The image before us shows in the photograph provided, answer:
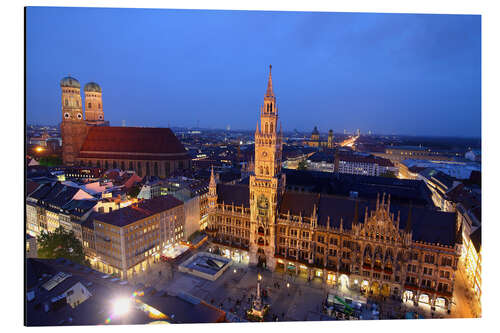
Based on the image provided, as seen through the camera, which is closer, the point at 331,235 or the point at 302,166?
the point at 331,235

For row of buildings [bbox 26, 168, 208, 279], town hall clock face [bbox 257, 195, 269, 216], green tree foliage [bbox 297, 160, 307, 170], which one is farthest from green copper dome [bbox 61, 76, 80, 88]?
green tree foliage [bbox 297, 160, 307, 170]

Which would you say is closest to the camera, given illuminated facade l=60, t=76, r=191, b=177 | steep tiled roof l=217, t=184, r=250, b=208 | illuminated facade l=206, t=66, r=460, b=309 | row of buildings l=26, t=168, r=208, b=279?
illuminated facade l=206, t=66, r=460, b=309

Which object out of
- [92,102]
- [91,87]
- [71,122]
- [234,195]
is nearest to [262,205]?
[234,195]

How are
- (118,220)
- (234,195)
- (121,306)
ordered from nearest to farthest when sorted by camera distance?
1. (121,306)
2. (118,220)
3. (234,195)

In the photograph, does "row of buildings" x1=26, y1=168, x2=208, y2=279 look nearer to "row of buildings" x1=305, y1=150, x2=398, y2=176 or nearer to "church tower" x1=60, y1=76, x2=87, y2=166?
"church tower" x1=60, y1=76, x2=87, y2=166

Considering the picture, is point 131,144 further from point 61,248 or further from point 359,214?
point 359,214

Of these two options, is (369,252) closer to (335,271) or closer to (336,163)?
(335,271)

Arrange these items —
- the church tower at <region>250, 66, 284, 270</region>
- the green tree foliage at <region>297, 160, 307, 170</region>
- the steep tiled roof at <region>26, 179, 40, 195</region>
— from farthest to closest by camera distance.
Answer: the green tree foliage at <region>297, 160, 307, 170</region>
the steep tiled roof at <region>26, 179, 40, 195</region>
the church tower at <region>250, 66, 284, 270</region>
